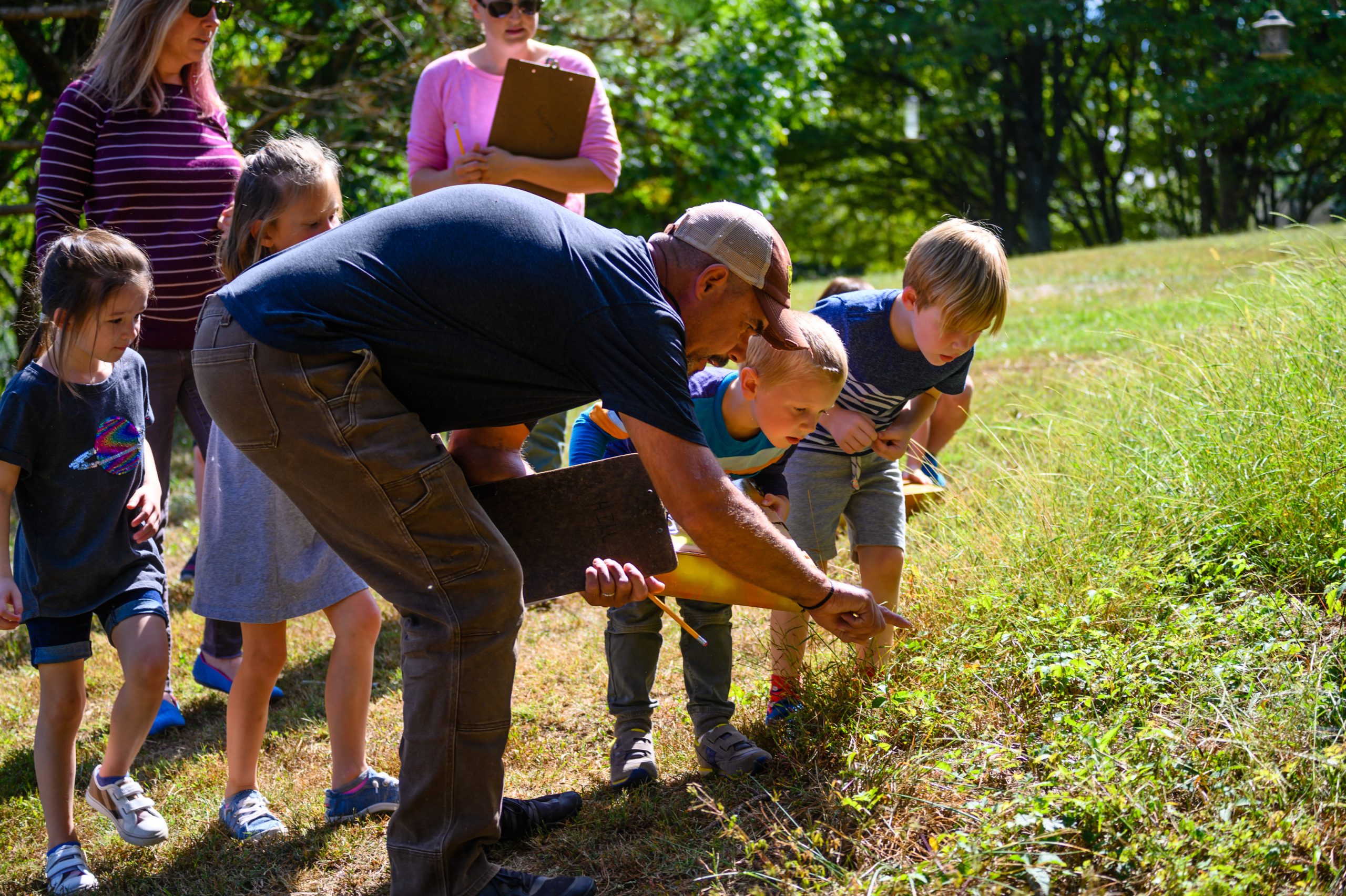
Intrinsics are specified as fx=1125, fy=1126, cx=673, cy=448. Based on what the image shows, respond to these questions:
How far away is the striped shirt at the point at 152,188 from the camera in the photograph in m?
3.67

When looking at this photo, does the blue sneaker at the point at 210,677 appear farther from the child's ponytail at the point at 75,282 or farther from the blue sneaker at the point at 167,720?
the child's ponytail at the point at 75,282

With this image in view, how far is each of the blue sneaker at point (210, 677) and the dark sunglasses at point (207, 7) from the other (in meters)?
2.18

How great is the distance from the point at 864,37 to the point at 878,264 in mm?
7032

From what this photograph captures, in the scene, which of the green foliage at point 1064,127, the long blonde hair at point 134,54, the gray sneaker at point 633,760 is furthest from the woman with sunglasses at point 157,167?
the green foliage at point 1064,127

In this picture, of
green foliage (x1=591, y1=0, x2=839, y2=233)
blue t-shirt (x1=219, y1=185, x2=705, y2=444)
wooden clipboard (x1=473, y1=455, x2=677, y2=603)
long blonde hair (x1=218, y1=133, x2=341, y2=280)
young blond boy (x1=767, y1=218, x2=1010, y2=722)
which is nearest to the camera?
blue t-shirt (x1=219, y1=185, x2=705, y2=444)

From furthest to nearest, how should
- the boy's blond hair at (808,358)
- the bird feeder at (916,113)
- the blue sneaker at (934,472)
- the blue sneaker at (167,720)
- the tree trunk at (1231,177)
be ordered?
the tree trunk at (1231,177) → the bird feeder at (916,113) → the blue sneaker at (934,472) → the blue sneaker at (167,720) → the boy's blond hair at (808,358)

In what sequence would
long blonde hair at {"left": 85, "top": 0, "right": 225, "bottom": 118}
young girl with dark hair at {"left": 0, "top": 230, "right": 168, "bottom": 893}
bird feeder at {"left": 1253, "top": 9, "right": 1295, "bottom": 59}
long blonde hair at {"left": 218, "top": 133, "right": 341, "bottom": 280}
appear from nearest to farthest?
long blonde hair at {"left": 218, "top": 133, "right": 341, "bottom": 280}
young girl with dark hair at {"left": 0, "top": 230, "right": 168, "bottom": 893}
long blonde hair at {"left": 85, "top": 0, "right": 225, "bottom": 118}
bird feeder at {"left": 1253, "top": 9, "right": 1295, "bottom": 59}

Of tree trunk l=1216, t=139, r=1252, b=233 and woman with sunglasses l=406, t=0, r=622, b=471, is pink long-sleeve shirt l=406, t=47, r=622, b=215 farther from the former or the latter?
tree trunk l=1216, t=139, r=1252, b=233

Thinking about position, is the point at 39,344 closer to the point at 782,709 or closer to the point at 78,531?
the point at 78,531

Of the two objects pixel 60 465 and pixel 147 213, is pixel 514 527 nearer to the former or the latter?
pixel 60 465

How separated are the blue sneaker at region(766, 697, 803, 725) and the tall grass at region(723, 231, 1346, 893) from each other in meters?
0.09

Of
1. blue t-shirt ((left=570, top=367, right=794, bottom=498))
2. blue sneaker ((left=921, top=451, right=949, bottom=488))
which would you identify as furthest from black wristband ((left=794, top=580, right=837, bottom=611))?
blue sneaker ((left=921, top=451, right=949, bottom=488))

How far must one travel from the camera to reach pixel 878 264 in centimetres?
3066

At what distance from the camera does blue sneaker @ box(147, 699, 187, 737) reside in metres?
3.80
